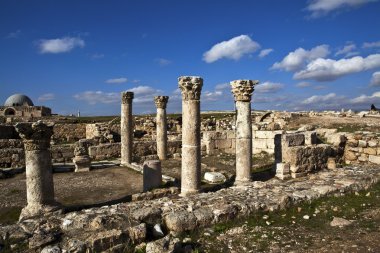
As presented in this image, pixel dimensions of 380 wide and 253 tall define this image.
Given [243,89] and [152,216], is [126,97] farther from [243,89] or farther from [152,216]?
[152,216]

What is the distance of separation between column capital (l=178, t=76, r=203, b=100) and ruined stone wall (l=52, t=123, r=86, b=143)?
2293 cm

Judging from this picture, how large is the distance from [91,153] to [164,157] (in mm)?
4670

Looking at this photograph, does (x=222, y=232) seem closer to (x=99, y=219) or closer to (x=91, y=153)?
(x=99, y=219)

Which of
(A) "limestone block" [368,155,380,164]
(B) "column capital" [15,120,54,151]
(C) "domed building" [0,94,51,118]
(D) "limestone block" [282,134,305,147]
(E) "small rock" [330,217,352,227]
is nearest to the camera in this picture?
(E) "small rock" [330,217,352,227]

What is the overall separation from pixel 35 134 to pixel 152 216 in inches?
183

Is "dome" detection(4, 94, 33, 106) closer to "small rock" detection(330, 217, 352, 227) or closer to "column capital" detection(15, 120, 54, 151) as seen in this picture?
"column capital" detection(15, 120, 54, 151)

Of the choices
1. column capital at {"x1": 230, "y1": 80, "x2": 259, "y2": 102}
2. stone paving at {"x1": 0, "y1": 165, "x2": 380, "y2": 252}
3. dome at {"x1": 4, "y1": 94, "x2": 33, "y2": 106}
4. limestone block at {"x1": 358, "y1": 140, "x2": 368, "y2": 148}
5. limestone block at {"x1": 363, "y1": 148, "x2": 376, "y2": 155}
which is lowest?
stone paving at {"x1": 0, "y1": 165, "x2": 380, "y2": 252}

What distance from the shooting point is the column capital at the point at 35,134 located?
29.4 ft

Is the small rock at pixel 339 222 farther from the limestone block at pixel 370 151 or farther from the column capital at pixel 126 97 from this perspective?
the column capital at pixel 126 97

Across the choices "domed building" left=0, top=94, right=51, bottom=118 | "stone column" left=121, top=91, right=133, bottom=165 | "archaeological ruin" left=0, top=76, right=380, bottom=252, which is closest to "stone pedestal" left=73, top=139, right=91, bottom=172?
"archaeological ruin" left=0, top=76, right=380, bottom=252

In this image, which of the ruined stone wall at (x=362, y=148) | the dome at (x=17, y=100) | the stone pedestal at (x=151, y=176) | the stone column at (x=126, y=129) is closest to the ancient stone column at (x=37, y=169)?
the stone pedestal at (x=151, y=176)

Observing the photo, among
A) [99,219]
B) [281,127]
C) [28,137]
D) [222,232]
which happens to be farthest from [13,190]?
[281,127]

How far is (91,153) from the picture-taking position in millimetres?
20016

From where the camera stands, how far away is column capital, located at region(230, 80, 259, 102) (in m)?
11.4
